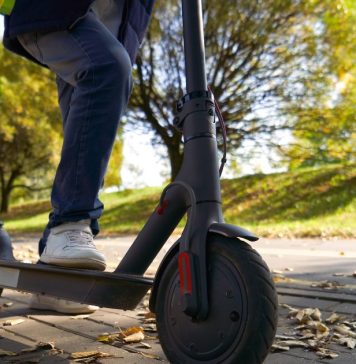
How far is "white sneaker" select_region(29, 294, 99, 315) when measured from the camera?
9.07 ft

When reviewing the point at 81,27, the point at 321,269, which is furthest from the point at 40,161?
the point at 81,27

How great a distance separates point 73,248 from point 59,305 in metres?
0.99

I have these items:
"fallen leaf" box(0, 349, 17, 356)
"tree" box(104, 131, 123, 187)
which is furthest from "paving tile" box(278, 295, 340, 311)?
"tree" box(104, 131, 123, 187)

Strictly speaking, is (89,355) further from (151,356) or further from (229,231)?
(229,231)

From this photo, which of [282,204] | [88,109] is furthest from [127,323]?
[282,204]

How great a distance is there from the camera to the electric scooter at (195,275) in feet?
4.71

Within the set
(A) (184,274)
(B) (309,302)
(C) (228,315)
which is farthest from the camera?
(B) (309,302)

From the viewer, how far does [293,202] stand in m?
13.6

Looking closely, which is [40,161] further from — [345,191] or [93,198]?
[93,198]

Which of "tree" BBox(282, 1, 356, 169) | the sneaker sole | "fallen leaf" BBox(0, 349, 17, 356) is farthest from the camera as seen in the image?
"tree" BBox(282, 1, 356, 169)

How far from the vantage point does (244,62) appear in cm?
1389

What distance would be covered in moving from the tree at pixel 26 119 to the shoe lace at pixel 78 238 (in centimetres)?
1317

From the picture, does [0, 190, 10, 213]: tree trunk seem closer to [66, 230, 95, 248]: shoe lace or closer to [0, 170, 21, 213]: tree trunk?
[0, 170, 21, 213]: tree trunk

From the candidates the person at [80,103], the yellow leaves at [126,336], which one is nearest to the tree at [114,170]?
the yellow leaves at [126,336]
